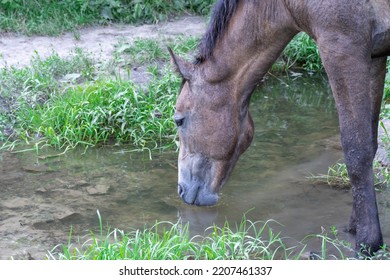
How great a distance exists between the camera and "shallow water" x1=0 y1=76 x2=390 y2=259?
5.75 metres

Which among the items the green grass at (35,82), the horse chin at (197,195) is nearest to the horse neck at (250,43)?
the horse chin at (197,195)

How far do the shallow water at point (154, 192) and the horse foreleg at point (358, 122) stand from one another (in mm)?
583

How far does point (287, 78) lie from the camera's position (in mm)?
9852

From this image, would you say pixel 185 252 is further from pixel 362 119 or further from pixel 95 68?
pixel 95 68

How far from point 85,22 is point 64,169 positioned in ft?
14.1

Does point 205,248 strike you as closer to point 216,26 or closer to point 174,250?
point 174,250

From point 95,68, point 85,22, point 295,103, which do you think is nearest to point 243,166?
point 295,103

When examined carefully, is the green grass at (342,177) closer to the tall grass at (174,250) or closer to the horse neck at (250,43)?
the tall grass at (174,250)

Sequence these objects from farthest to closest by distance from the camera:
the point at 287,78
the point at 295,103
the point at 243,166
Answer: the point at 287,78, the point at 295,103, the point at 243,166

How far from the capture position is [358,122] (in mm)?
4762

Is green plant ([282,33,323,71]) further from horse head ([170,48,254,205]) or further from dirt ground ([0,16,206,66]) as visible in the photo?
horse head ([170,48,254,205])

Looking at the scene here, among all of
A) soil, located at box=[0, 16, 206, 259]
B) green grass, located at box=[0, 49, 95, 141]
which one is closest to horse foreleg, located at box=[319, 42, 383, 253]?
soil, located at box=[0, 16, 206, 259]

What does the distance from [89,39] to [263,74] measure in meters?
5.33
